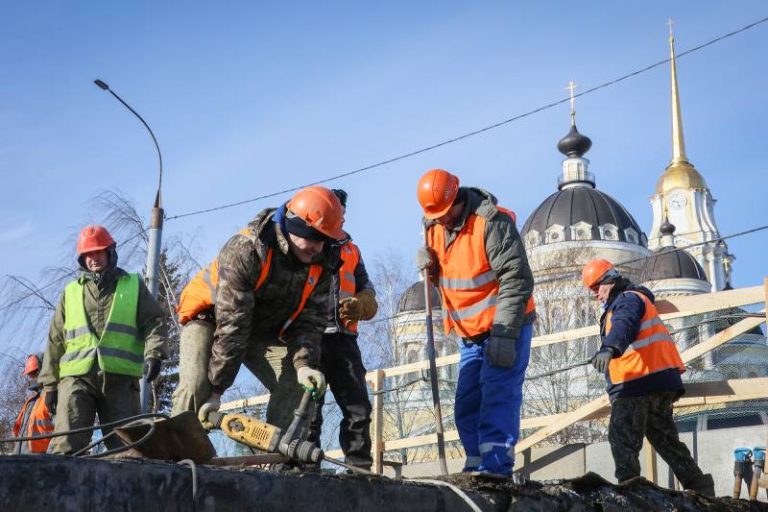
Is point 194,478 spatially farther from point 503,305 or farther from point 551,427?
point 551,427

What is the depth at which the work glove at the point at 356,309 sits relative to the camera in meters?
5.81

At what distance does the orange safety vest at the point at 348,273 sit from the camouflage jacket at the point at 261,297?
2.48ft

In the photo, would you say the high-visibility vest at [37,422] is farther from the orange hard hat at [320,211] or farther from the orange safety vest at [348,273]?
the orange hard hat at [320,211]

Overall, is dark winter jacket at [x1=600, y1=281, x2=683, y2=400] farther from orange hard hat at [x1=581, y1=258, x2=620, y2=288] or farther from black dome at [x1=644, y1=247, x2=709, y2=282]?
black dome at [x1=644, y1=247, x2=709, y2=282]

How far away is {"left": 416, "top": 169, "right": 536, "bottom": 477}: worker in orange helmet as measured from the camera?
17.9 feet

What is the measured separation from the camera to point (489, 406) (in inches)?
214

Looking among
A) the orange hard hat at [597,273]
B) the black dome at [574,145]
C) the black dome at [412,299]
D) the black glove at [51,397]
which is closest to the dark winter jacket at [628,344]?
the orange hard hat at [597,273]

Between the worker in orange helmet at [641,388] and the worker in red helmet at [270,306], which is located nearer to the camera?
the worker in red helmet at [270,306]

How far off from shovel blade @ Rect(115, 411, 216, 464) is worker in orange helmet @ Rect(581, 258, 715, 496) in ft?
10.7

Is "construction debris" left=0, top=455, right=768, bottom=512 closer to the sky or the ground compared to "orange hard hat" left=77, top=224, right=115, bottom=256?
closer to the ground

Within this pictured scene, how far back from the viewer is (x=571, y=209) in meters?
61.7

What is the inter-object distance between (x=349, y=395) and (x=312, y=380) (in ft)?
3.42

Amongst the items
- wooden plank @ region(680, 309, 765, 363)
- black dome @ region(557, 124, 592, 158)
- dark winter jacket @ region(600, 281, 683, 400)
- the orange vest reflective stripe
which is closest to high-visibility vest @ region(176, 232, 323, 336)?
dark winter jacket @ region(600, 281, 683, 400)

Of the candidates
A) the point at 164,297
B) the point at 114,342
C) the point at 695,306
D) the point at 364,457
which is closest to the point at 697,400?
the point at 695,306
